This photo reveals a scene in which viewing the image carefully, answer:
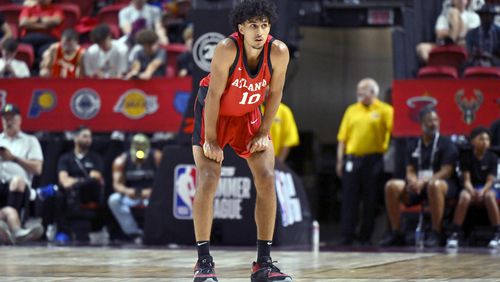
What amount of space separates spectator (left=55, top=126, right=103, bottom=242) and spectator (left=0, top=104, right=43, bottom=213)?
51 centimetres

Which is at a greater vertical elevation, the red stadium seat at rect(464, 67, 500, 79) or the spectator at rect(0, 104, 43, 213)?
the red stadium seat at rect(464, 67, 500, 79)

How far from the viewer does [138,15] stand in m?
16.0

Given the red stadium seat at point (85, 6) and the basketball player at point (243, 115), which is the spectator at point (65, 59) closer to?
the red stadium seat at point (85, 6)

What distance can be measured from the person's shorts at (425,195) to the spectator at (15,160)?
4496 millimetres

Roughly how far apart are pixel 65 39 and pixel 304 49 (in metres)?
4.62

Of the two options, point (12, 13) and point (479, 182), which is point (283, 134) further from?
point (12, 13)

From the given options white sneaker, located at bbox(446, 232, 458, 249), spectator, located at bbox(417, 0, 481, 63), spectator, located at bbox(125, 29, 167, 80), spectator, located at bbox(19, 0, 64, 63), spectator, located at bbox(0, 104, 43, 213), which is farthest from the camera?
spectator, located at bbox(19, 0, 64, 63)

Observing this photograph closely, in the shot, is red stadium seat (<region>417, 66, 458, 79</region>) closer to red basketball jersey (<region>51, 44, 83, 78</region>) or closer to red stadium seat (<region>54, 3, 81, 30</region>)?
red basketball jersey (<region>51, 44, 83, 78</region>)

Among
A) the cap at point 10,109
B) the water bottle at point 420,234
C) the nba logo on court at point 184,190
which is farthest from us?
the cap at point 10,109

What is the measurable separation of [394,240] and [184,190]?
2682 millimetres

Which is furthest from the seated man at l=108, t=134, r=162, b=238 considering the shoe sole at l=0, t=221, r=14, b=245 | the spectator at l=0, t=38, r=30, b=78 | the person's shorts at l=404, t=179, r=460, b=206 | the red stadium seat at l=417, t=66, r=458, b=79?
the red stadium seat at l=417, t=66, r=458, b=79

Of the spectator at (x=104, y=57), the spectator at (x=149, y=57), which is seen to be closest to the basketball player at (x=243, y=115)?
the spectator at (x=149, y=57)

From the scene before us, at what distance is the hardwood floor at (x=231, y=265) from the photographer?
24.1ft

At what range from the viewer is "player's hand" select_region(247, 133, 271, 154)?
6.63 metres
